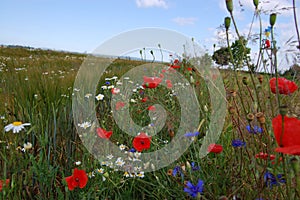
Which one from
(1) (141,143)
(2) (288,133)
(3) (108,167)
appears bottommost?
(3) (108,167)

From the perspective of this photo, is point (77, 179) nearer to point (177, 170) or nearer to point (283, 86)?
point (177, 170)

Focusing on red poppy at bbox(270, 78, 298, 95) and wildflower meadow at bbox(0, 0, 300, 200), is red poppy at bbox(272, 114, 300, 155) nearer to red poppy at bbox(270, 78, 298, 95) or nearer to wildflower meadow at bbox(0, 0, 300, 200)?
wildflower meadow at bbox(0, 0, 300, 200)

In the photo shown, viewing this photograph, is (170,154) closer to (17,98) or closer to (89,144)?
(89,144)

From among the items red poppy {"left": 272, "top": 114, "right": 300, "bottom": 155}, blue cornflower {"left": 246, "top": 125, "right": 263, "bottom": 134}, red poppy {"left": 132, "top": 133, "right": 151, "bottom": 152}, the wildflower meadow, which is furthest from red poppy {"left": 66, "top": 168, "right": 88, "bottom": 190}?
red poppy {"left": 272, "top": 114, "right": 300, "bottom": 155}

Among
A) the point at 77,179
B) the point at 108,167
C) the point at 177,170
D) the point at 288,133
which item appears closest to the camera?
the point at 288,133

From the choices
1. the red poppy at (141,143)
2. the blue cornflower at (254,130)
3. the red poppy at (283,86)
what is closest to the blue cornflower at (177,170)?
the red poppy at (141,143)

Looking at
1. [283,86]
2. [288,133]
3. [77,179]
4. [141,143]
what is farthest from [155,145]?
[288,133]

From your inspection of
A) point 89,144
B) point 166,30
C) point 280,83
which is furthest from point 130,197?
point 166,30

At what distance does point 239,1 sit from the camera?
1.16 m

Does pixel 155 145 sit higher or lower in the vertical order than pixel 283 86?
lower

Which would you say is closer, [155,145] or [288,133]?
[288,133]

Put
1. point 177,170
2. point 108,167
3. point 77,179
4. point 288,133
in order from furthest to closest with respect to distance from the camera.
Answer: point 108,167 < point 177,170 < point 77,179 < point 288,133

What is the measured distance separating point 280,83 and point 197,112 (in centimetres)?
75

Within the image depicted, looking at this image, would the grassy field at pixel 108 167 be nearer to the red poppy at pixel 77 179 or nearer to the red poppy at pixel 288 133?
the red poppy at pixel 77 179
